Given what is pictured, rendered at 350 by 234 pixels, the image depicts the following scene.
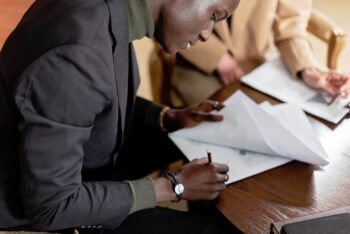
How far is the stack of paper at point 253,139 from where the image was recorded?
3.31ft

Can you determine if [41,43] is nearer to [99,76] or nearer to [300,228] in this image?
[99,76]

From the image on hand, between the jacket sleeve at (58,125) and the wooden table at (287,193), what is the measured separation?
0.99 feet

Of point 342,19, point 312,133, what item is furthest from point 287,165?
point 342,19

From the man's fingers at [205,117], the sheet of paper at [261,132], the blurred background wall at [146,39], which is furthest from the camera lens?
the blurred background wall at [146,39]

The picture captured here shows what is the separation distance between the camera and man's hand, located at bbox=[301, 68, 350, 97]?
1.22 m

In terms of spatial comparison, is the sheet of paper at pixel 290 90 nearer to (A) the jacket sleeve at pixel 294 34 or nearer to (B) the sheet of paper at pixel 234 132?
(A) the jacket sleeve at pixel 294 34

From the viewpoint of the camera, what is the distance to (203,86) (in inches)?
65.2

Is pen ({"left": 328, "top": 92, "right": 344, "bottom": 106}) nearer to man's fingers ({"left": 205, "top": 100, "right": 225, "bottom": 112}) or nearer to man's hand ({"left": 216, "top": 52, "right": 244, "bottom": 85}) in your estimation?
man's fingers ({"left": 205, "top": 100, "right": 225, "bottom": 112})

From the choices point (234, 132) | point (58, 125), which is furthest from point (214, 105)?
point (58, 125)

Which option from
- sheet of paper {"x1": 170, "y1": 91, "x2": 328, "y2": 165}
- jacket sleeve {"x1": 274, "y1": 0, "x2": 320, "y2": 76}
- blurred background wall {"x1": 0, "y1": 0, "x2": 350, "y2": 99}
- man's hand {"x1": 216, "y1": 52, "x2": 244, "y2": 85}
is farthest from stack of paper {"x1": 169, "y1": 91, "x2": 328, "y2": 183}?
blurred background wall {"x1": 0, "y1": 0, "x2": 350, "y2": 99}

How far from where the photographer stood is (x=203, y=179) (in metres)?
0.97

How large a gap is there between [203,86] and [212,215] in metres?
0.66

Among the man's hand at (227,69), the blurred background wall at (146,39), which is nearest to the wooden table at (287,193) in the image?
the man's hand at (227,69)

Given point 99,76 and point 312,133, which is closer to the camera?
point 99,76
